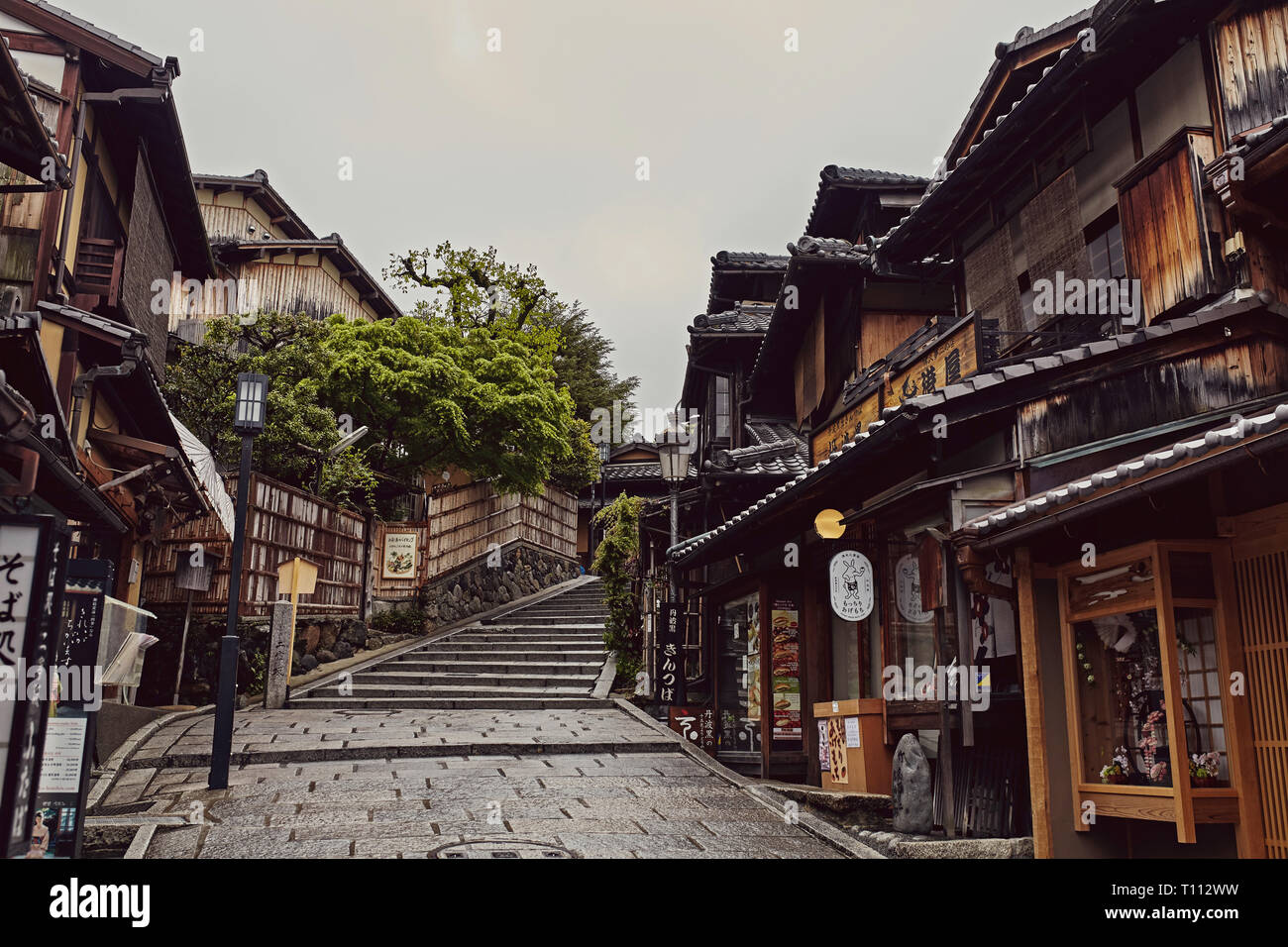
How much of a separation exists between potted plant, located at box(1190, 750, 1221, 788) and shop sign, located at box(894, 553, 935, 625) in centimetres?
382

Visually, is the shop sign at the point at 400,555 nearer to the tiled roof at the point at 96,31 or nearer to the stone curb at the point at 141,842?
the tiled roof at the point at 96,31

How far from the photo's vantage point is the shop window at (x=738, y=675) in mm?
16219

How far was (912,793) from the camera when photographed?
8.25 metres

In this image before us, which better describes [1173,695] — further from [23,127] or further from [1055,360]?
[23,127]

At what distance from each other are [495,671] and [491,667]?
0.61 feet

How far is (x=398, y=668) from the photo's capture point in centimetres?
2166

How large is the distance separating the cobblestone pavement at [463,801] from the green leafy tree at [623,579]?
6817mm

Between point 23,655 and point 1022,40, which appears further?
point 1022,40

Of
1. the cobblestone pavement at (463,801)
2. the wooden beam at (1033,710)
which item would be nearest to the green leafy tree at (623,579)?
the cobblestone pavement at (463,801)

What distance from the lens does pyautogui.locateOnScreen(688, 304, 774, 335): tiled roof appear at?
74.4 feet
